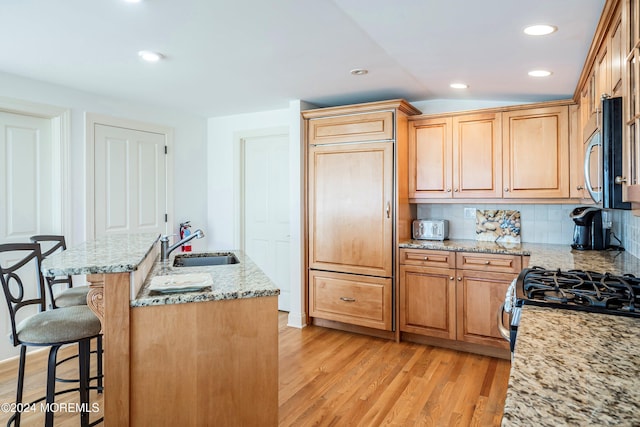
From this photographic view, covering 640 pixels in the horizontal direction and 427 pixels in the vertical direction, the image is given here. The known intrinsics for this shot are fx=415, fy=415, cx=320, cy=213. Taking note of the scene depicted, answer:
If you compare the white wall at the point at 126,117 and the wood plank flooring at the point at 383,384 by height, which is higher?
the white wall at the point at 126,117

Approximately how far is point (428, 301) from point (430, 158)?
128 centimetres

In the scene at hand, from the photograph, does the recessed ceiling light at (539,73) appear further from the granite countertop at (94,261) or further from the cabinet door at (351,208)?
the granite countertop at (94,261)

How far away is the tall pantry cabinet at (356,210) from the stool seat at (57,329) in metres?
2.32

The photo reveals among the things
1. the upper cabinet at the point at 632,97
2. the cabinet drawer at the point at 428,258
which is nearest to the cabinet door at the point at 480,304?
the cabinet drawer at the point at 428,258

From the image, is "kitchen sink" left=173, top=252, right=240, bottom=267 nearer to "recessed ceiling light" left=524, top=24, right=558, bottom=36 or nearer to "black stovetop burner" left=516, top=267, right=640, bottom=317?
"black stovetop burner" left=516, top=267, right=640, bottom=317

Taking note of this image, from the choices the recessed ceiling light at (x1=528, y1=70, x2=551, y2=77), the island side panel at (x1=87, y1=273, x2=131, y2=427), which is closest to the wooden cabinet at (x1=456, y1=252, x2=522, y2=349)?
the recessed ceiling light at (x1=528, y1=70, x2=551, y2=77)

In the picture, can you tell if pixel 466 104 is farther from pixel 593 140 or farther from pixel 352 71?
pixel 593 140

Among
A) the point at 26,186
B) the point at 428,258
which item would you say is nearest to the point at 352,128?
the point at 428,258

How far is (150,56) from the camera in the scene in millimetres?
2760

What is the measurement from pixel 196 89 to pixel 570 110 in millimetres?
3089

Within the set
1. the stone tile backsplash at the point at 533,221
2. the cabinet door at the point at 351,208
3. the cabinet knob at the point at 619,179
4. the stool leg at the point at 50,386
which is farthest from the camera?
the cabinet door at the point at 351,208

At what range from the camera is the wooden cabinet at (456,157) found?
3545 mm

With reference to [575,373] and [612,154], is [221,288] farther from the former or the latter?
[612,154]

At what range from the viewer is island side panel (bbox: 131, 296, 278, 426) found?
1661 mm
